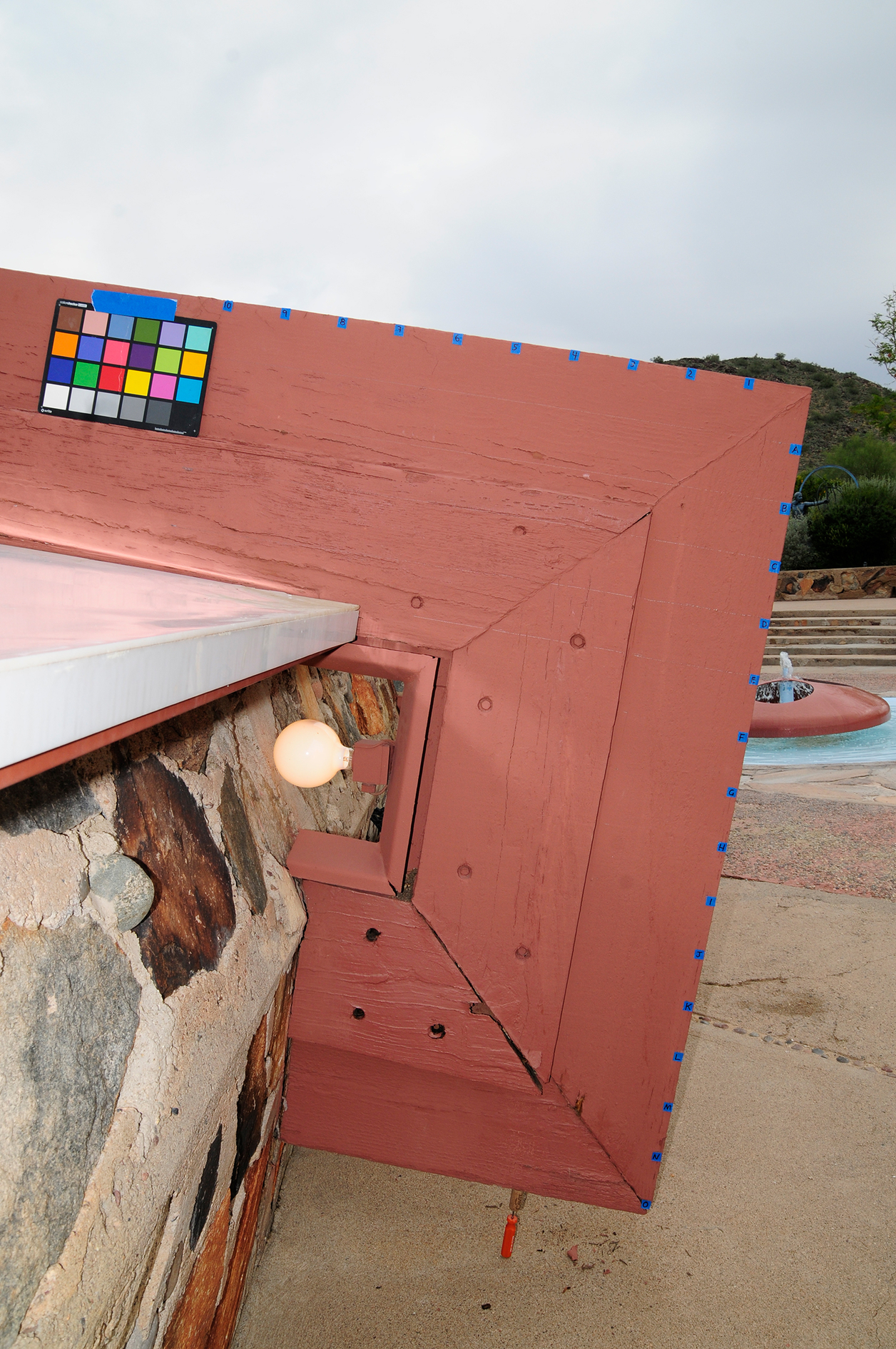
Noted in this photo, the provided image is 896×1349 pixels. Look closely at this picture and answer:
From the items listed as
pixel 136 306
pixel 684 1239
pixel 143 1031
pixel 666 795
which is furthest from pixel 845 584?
pixel 143 1031

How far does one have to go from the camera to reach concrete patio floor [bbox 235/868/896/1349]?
6.69ft

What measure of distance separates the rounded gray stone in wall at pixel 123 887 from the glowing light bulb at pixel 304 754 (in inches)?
27.6

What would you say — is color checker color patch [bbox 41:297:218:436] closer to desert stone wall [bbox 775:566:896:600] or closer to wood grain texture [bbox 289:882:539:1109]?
wood grain texture [bbox 289:882:539:1109]

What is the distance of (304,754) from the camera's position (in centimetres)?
199

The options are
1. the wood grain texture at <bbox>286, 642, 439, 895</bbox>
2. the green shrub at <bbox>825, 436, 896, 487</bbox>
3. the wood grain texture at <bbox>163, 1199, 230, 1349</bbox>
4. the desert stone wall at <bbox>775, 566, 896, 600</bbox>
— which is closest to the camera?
the wood grain texture at <bbox>163, 1199, 230, 1349</bbox>

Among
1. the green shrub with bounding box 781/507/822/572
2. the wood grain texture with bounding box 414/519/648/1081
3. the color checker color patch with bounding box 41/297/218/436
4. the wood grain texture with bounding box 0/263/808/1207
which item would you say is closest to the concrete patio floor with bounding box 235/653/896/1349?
the wood grain texture with bounding box 0/263/808/1207

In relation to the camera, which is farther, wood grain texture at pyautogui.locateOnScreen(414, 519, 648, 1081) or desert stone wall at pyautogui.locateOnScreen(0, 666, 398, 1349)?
wood grain texture at pyautogui.locateOnScreen(414, 519, 648, 1081)

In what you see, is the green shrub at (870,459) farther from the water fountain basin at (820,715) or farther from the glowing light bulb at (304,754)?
the glowing light bulb at (304,754)

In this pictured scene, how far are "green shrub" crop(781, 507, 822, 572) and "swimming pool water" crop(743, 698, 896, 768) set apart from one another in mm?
8534

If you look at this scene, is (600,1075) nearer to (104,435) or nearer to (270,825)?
(270,825)

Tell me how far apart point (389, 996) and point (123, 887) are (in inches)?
37.5

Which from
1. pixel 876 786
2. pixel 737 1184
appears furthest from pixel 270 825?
pixel 876 786

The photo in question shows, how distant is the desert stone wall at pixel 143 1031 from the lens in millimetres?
1037

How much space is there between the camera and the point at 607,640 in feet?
6.04
